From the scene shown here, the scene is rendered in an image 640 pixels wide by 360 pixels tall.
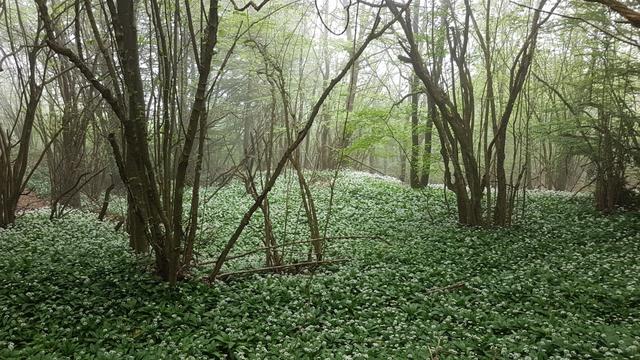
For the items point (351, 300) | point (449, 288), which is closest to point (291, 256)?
point (351, 300)

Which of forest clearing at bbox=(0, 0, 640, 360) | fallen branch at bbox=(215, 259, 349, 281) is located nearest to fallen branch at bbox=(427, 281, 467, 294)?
forest clearing at bbox=(0, 0, 640, 360)

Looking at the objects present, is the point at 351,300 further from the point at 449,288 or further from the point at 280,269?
the point at 280,269

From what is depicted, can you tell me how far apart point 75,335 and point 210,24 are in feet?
12.8

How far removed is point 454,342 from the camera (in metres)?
4.59

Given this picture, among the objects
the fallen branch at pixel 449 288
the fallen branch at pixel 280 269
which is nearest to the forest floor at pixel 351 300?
the fallen branch at pixel 449 288

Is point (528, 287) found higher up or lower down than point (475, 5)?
lower down

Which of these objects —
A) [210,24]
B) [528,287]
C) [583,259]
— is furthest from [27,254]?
[583,259]

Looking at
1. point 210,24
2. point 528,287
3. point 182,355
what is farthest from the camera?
point 528,287

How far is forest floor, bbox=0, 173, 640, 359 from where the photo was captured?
4.48 metres

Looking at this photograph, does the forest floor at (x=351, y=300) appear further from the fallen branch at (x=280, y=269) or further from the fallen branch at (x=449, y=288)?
the fallen branch at (x=280, y=269)

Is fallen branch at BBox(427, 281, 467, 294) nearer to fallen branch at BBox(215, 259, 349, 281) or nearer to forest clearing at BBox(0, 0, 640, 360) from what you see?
forest clearing at BBox(0, 0, 640, 360)

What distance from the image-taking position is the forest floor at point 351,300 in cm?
448

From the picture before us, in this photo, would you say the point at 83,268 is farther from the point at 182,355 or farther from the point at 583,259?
the point at 583,259

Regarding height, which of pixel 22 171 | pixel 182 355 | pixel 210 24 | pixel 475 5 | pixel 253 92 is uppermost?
pixel 475 5
